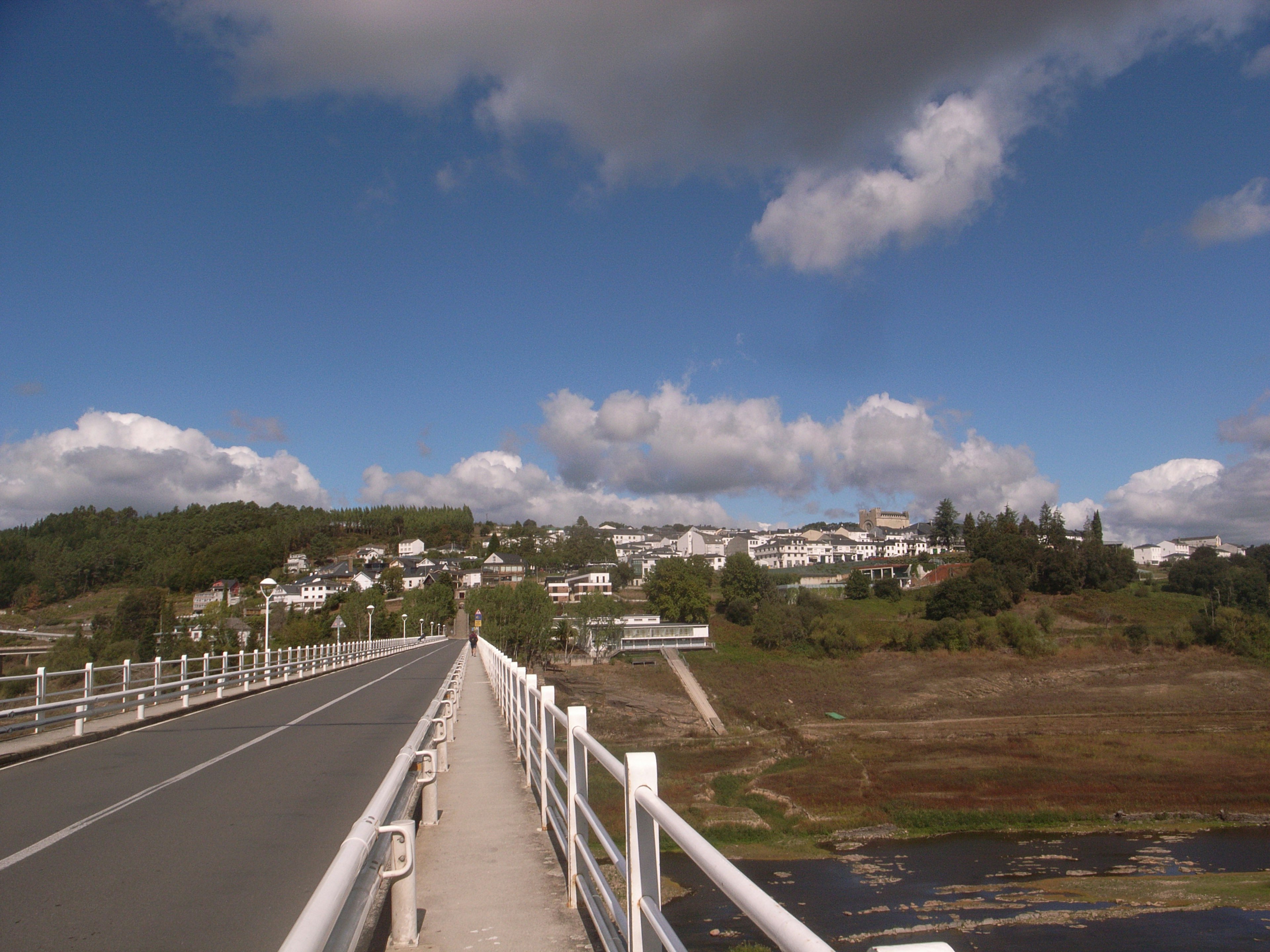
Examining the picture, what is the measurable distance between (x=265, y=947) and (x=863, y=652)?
312ft

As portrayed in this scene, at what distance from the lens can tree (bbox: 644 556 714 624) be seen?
111 metres

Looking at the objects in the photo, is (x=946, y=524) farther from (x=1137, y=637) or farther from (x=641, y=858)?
(x=641, y=858)

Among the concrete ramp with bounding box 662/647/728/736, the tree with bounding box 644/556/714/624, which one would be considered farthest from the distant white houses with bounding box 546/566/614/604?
the concrete ramp with bounding box 662/647/728/736

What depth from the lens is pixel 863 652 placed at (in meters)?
93.8

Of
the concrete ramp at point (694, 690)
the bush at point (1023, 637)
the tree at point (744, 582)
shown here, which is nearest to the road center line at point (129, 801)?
the concrete ramp at point (694, 690)

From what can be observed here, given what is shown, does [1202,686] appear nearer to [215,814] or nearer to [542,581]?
[215,814]

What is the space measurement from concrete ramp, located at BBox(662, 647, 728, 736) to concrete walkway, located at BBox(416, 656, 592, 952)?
170 ft

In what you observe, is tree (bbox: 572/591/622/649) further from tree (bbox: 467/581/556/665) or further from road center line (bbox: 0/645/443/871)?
road center line (bbox: 0/645/443/871)

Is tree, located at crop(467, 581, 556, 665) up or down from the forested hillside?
down

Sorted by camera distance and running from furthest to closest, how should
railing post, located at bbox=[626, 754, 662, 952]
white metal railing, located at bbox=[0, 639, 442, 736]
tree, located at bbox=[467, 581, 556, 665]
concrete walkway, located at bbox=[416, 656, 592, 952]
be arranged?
1. tree, located at bbox=[467, 581, 556, 665]
2. white metal railing, located at bbox=[0, 639, 442, 736]
3. concrete walkway, located at bbox=[416, 656, 592, 952]
4. railing post, located at bbox=[626, 754, 662, 952]

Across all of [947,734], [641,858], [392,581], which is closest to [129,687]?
[641,858]

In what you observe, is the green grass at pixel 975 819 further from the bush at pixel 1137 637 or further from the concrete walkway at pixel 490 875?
the bush at pixel 1137 637

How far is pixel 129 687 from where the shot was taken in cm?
1983

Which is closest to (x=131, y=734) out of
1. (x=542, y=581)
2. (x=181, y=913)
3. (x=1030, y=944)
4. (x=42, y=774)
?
(x=42, y=774)
